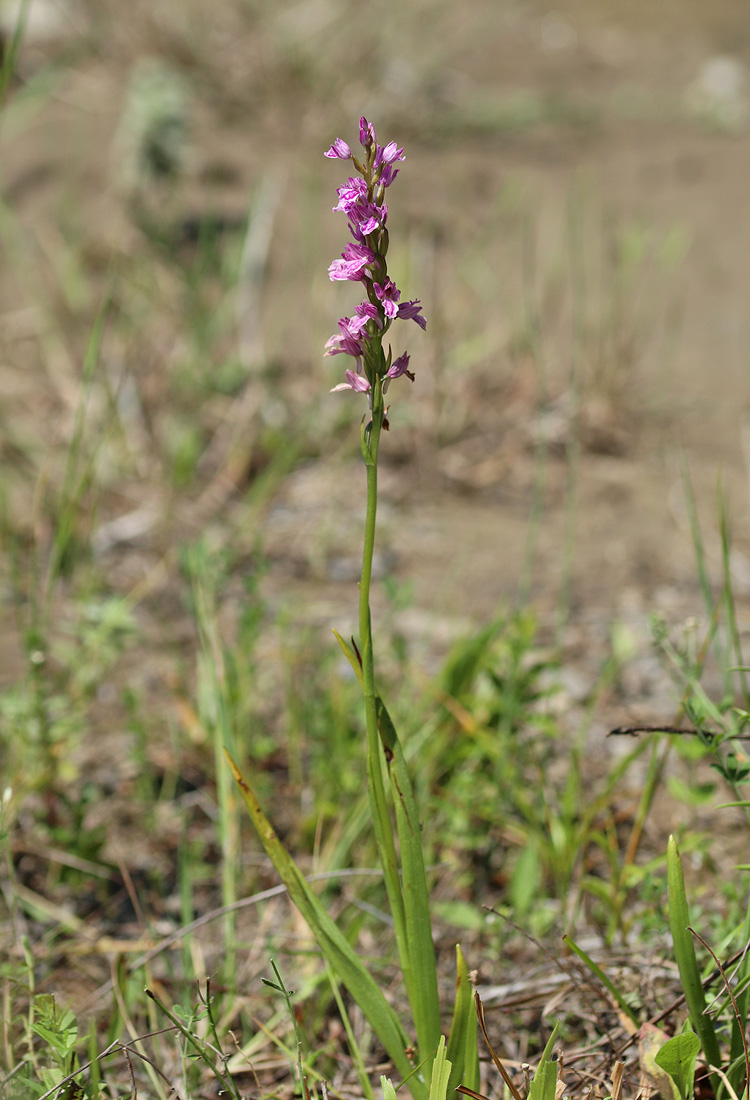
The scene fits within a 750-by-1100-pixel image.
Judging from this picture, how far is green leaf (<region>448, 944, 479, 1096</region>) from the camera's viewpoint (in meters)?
0.95

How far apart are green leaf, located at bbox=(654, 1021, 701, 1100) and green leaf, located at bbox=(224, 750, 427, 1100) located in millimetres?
269

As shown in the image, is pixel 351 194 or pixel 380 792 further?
pixel 380 792

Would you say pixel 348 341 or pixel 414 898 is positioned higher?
pixel 348 341

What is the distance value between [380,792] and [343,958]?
191 millimetres

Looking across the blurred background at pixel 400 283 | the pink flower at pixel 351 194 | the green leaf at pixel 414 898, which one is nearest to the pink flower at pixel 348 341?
the pink flower at pixel 351 194

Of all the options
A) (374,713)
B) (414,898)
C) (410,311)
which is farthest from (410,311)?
(414,898)

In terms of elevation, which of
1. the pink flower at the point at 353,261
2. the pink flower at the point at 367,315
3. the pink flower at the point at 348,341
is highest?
the pink flower at the point at 353,261

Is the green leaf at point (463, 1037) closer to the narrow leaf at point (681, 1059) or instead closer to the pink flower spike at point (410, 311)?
the narrow leaf at point (681, 1059)

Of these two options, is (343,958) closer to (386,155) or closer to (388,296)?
(388,296)

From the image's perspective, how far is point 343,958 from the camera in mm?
1010

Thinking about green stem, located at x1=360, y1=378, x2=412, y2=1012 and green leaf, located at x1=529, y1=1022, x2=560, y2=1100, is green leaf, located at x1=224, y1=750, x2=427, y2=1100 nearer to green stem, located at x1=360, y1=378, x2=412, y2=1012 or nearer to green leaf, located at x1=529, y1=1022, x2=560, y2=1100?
green stem, located at x1=360, y1=378, x2=412, y2=1012

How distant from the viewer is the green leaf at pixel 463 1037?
947 mm

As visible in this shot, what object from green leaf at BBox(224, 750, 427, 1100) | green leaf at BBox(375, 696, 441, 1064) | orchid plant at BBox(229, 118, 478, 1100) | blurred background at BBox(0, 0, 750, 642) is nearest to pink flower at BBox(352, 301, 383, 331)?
orchid plant at BBox(229, 118, 478, 1100)

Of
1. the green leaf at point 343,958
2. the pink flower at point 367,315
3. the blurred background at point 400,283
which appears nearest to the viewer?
the pink flower at point 367,315
